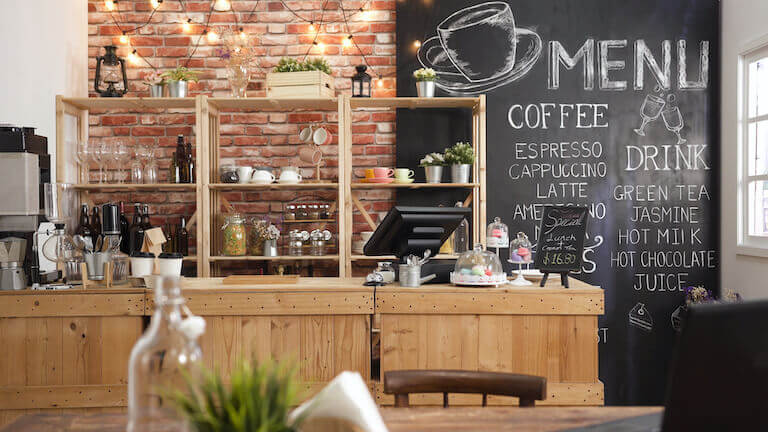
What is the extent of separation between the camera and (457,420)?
4.83ft

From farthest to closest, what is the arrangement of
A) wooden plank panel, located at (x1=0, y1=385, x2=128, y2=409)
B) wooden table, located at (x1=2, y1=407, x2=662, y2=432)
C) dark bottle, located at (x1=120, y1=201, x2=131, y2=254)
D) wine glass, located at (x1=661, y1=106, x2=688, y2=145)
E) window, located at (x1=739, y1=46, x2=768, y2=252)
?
wine glass, located at (x1=661, y1=106, x2=688, y2=145), dark bottle, located at (x1=120, y1=201, x2=131, y2=254), window, located at (x1=739, y1=46, x2=768, y2=252), wooden plank panel, located at (x1=0, y1=385, x2=128, y2=409), wooden table, located at (x1=2, y1=407, x2=662, y2=432)

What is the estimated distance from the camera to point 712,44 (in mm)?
4293

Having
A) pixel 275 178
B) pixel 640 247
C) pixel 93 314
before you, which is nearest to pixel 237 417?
pixel 93 314

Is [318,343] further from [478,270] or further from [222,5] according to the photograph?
[222,5]

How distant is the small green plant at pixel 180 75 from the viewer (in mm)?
4086

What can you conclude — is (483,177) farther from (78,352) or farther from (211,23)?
(78,352)

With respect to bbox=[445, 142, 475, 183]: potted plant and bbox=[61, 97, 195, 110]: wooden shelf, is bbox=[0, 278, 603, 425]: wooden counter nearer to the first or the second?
bbox=[445, 142, 475, 183]: potted plant

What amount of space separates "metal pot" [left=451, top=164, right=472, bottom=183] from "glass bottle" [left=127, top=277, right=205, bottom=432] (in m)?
3.12

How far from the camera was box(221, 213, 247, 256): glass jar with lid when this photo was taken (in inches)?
160

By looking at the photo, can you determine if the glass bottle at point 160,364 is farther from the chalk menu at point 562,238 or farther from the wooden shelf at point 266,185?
the wooden shelf at point 266,185

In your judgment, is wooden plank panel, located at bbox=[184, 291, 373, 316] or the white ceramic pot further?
the white ceramic pot

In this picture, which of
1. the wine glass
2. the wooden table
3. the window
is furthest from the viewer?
the wine glass

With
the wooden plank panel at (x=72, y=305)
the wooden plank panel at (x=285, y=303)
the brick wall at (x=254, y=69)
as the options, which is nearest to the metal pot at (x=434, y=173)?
the brick wall at (x=254, y=69)

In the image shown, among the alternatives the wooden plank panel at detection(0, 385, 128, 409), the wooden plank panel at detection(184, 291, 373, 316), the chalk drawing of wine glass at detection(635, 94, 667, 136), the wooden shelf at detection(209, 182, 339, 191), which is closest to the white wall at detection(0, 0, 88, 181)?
the wooden shelf at detection(209, 182, 339, 191)
